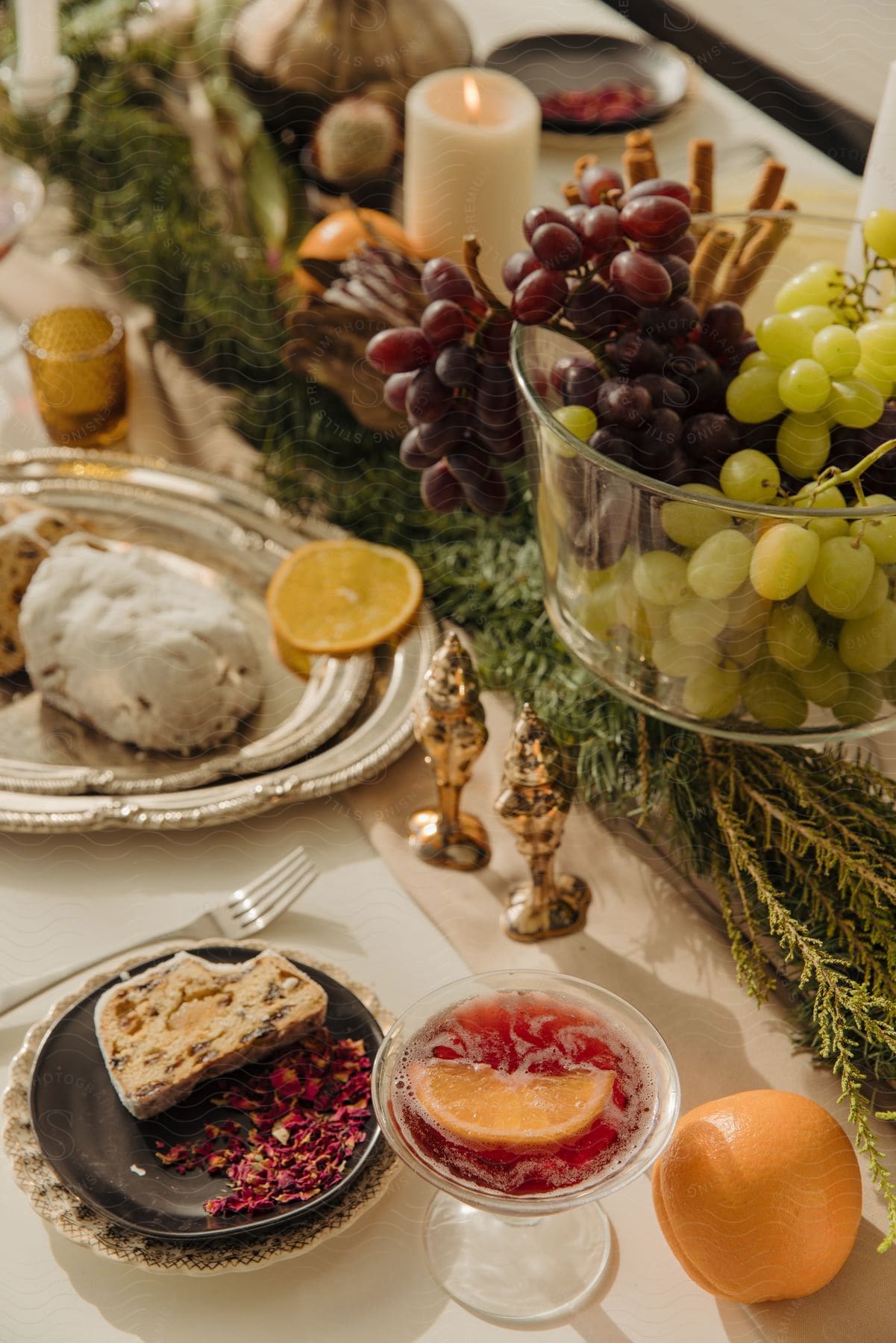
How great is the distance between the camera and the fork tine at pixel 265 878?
1.63 feet

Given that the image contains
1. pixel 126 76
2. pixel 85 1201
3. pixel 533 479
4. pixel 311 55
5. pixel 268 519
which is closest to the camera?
pixel 85 1201

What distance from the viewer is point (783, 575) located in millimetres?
400

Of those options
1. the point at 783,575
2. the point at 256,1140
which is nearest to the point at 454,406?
the point at 783,575

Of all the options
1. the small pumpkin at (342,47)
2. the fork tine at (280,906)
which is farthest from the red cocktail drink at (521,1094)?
the small pumpkin at (342,47)

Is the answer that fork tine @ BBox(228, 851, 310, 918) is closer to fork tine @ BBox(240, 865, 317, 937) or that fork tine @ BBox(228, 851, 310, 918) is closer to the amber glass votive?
fork tine @ BBox(240, 865, 317, 937)

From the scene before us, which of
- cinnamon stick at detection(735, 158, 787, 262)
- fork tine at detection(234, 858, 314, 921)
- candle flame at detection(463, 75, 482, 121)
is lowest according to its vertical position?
fork tine at detection(234, 858, 314, 921)

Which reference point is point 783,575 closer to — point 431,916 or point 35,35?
point 431,916

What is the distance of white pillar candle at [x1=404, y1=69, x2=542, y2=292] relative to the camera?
68cm

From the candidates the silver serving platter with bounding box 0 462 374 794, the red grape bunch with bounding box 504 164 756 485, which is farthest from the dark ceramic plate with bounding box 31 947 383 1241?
the red grape bunch with bounding box 504 164 756 485

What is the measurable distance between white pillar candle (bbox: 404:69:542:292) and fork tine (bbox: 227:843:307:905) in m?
0.35

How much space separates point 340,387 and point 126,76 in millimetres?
443

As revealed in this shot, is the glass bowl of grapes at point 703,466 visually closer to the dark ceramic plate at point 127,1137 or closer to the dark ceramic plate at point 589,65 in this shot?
the dark ceramic plate at point 127,1137

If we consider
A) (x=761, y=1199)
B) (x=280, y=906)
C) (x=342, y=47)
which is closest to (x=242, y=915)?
(x=280, y=906)

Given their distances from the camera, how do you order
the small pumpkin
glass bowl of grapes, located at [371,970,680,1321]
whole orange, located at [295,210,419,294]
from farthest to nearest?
1. the small pumpkin
2. whole orange, located at [295,210,419,294]
3. glass bowl of grapes, located at [371,970,680,1321]
